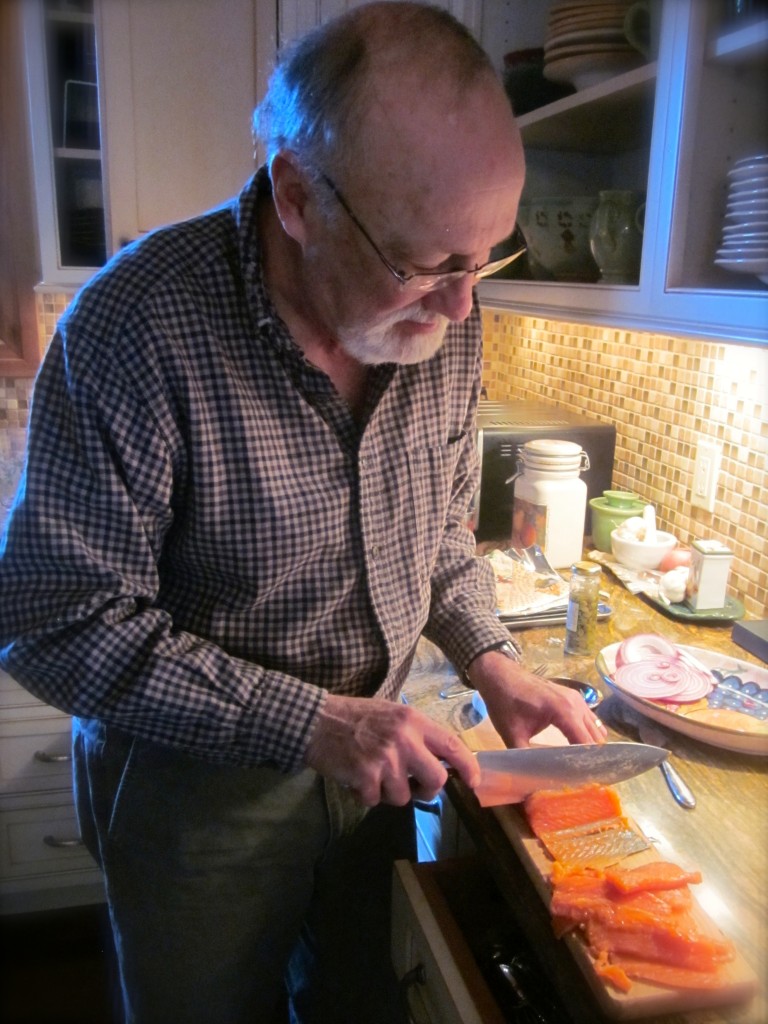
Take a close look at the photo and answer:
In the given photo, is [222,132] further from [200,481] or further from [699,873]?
[699,873]

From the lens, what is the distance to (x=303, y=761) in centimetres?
78

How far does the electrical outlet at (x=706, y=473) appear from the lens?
53.1 inches

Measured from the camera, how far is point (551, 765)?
83 cm

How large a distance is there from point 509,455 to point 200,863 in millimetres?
985

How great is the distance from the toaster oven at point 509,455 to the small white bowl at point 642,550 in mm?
221

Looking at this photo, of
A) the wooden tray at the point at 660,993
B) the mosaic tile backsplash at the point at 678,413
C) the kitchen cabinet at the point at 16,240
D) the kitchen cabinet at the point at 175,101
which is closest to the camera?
the wooden tray at the point at 660,993

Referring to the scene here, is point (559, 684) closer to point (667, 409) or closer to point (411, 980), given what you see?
point (411, 980)

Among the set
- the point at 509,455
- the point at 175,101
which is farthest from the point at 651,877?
the point at 175,101

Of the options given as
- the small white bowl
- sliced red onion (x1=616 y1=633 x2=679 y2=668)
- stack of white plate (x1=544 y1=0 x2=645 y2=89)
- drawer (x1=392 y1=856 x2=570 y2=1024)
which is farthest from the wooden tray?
stack of white plate (x1=544 y1=0 x2=645 y2=89)

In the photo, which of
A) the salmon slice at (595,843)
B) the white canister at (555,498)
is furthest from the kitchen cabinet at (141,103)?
the salmon slice at (595,843)

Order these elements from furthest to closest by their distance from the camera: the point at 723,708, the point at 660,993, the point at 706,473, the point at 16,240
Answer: the point at 16,240 → the point at 706,473 → the point at 723,708 → the point at 660,993

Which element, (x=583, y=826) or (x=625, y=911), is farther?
(x=583, y=826)

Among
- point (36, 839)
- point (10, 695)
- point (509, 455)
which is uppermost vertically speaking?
point (509, 455)

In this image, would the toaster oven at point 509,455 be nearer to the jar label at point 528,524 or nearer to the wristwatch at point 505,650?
the jar label at point 528,524
